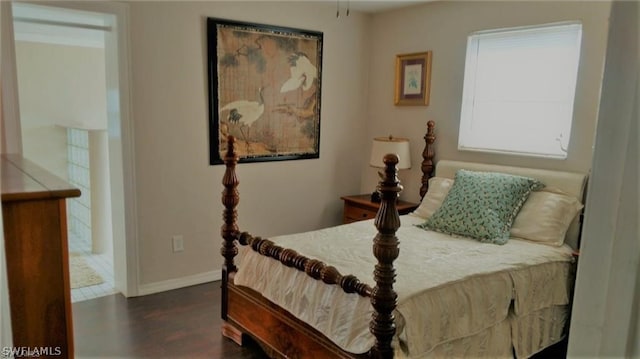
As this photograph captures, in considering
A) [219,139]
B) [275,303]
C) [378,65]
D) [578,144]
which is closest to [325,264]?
[275,303]

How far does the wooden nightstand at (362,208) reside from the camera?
3.96m

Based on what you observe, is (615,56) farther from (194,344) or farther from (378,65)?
(378,65)

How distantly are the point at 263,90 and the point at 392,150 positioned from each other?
1.20 metres

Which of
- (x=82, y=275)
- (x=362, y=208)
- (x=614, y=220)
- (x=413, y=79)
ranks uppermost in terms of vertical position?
(x=413, y=79)

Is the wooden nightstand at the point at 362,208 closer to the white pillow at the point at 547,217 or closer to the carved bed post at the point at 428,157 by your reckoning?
the carved bed post at the point at 428,157

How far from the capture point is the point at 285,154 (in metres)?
4.11

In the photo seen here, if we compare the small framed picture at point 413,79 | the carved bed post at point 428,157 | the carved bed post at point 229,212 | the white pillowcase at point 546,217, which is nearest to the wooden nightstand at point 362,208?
the carved bed post at point 428,157

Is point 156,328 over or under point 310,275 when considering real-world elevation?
under

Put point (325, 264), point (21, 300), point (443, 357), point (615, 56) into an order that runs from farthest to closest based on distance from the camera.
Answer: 1. point (325, 264)
2. point (443, 357)
3. point (21, 300)
4. point (615, 56)

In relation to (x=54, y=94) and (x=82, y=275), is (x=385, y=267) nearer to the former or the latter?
(x=82, y=275)

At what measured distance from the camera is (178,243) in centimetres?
362

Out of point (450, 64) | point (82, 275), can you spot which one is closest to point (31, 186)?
point (82, 275)

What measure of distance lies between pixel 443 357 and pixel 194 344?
1502mm

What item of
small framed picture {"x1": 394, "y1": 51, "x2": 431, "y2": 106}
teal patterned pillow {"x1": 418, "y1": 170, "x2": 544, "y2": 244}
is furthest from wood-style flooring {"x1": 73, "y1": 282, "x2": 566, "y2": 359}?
small framed picture {"x1": 394, "y1": 51, "x2": 431, "y2": 106}
